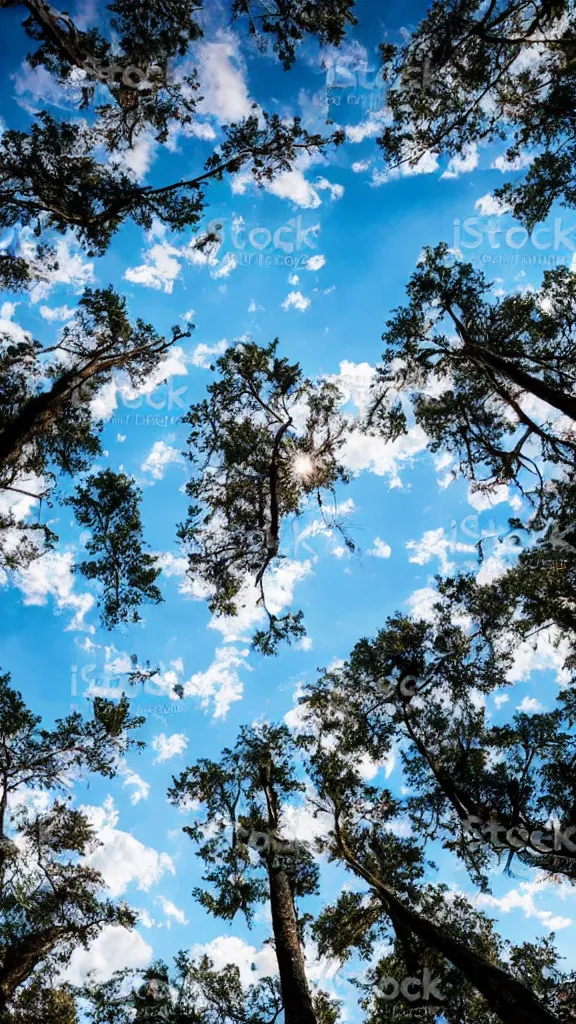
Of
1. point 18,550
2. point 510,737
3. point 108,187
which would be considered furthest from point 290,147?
point 510,737

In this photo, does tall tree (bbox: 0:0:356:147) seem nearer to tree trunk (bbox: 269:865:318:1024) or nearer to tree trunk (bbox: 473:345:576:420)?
tree trunk (bbox: 473:345:576:420)

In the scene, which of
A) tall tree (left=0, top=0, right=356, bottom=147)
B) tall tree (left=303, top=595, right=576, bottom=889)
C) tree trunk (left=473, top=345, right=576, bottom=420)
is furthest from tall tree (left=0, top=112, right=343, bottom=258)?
tall tree (left=303, top=595, right=576, bottom=889)

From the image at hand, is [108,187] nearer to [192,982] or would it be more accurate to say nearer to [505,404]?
[505,404]

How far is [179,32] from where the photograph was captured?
1005cm
